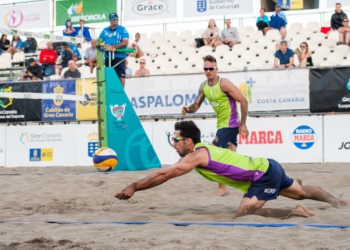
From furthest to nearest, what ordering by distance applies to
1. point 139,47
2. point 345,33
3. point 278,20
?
point 139,47 < point 278,20 < point 345,33

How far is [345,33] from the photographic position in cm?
1506

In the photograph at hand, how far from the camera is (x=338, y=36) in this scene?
15.5 meters

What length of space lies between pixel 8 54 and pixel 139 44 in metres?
3.86

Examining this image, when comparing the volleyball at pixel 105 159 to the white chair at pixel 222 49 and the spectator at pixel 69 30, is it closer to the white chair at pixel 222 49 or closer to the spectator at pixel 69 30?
the white chair at pixel 222 49

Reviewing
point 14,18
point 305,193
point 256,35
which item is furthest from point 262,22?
point 305,193

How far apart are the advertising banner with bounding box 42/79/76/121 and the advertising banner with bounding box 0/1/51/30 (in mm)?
6011

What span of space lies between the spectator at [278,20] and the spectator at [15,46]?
701cm

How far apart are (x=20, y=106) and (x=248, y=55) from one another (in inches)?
231

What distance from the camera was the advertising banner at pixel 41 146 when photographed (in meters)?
13.3

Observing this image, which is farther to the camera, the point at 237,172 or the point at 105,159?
the point at 105,159

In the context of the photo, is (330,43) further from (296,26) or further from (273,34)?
(296,26)

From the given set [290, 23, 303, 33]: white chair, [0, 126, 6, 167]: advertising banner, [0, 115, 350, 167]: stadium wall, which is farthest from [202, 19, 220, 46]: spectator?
[0, 126, 6, 167]: advertising banner

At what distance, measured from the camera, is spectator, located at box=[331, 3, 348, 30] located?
15205 mm

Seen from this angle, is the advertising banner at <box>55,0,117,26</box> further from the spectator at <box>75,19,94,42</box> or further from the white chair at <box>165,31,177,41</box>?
the white chair at <box>165,31,177,41</box>
